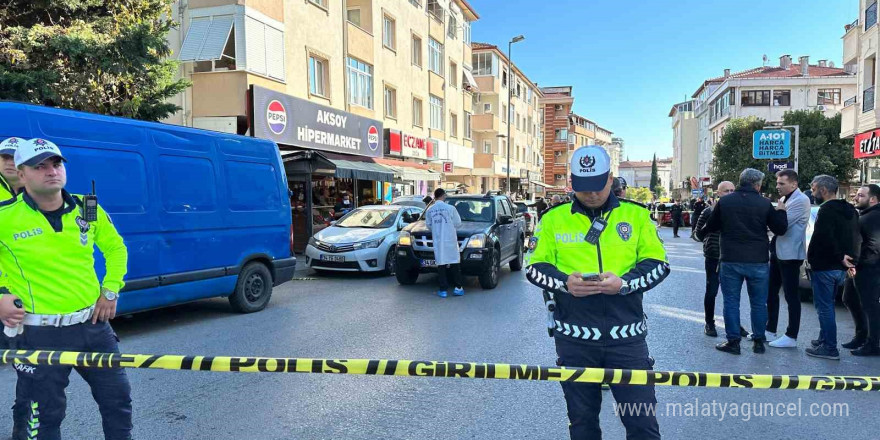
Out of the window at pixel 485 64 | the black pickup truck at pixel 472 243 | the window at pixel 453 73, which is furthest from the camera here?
the window at pixel 485 64

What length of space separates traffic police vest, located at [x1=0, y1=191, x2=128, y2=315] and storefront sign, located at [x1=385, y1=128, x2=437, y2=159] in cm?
2008

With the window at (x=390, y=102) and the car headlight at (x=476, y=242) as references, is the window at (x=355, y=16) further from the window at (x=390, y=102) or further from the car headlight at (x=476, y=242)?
the car headlight at (x=476, y=242)

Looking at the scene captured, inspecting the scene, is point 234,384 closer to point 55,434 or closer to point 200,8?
point 55,434

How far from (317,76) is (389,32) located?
6.56m

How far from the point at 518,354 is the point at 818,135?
3963cm

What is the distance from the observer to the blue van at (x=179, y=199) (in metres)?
5.57

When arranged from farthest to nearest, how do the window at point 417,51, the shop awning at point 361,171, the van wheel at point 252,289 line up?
the window at point 417,51 < the shop awning at point 361,171 < the van wheel at point 252,289

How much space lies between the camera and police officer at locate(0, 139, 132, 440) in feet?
9.21

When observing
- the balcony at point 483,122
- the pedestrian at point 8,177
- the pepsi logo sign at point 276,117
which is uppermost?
the balcony at point 483,122

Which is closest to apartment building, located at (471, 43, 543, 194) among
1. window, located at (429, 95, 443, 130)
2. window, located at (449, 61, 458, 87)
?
window, located at (449, 61, 458, 87)

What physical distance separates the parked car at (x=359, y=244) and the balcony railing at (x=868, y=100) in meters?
17.4

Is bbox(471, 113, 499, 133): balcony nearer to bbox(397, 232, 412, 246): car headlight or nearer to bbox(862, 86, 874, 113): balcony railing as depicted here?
bbox(862, 86, 874, 113): balcony railing

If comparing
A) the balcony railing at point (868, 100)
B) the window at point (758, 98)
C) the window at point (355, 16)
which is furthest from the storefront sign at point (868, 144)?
the window at point (758, 98)

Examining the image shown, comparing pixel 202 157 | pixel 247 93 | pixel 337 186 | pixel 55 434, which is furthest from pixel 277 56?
pixel 55 434
